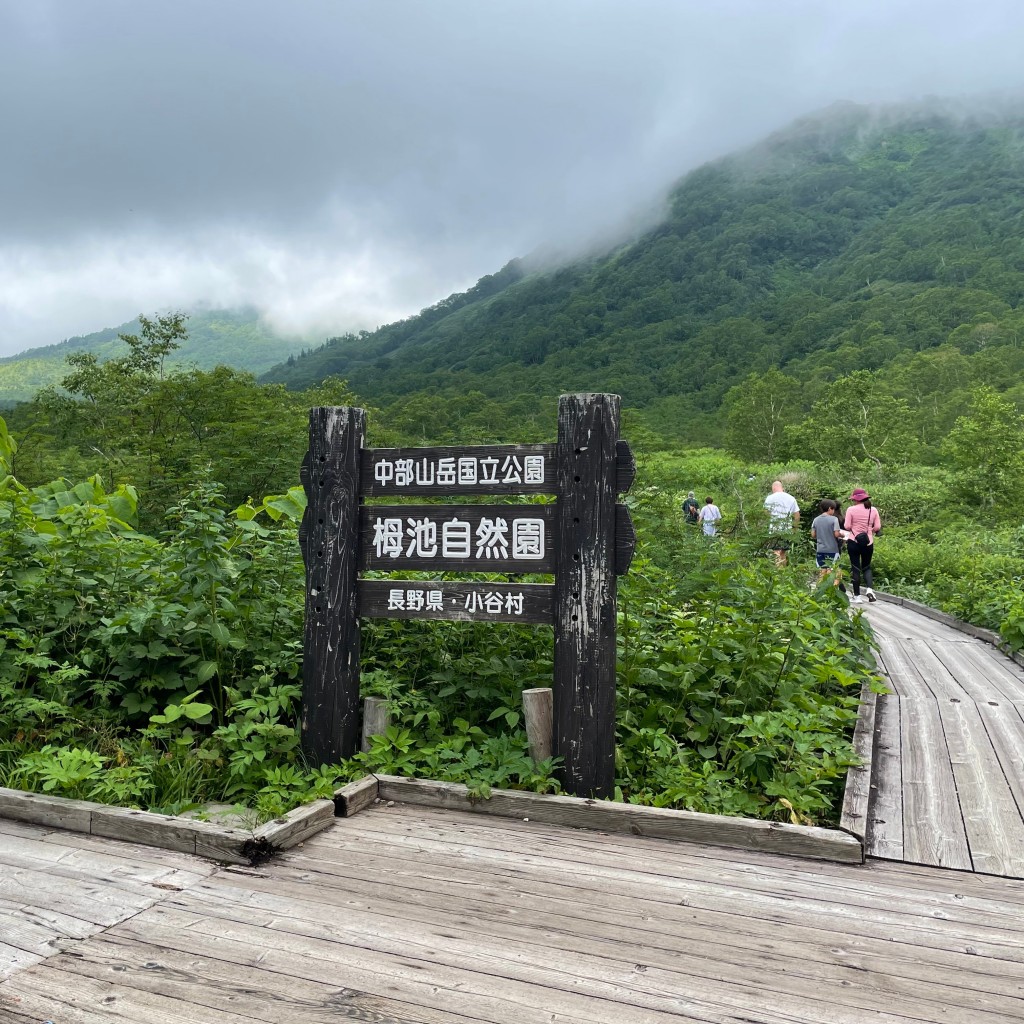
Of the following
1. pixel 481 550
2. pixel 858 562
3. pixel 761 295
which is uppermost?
pixel 761 295

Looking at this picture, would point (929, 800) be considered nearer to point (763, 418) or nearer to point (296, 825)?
point (296, 825)

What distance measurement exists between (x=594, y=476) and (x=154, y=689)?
2.88m

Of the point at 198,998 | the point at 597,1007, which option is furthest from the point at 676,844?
the point at 198,998

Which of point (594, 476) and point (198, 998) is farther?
point (594, 476)

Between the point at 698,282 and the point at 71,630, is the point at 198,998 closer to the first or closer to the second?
the point at 71,630

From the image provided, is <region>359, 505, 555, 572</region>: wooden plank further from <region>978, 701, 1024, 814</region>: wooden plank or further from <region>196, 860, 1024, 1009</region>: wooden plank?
<region>978, 701, 1024, 814</region>: wooden plank

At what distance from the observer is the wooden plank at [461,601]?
384 cm

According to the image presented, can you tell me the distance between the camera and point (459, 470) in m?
3.98

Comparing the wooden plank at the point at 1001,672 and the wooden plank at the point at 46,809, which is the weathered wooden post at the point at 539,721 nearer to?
the wooden plank at the point at 46,809

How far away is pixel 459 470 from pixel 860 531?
976 centimetres

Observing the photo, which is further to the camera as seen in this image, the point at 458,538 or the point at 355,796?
the point at 458,538

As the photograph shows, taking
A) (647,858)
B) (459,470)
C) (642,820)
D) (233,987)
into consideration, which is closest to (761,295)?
(459,470)

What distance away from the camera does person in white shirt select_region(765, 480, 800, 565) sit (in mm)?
6922

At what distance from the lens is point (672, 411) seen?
3228 inches
